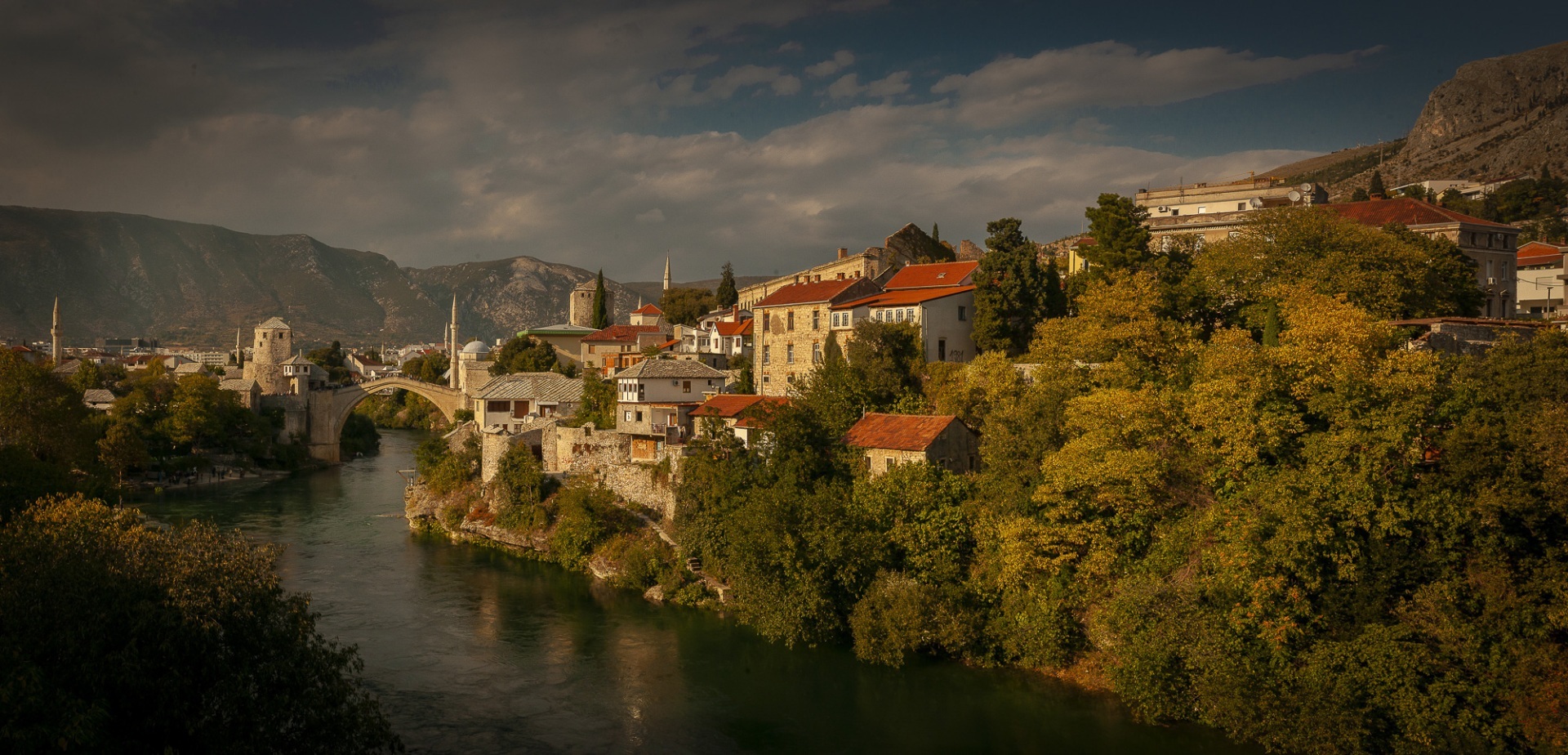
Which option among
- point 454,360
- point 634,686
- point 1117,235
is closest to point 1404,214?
point 1117,235

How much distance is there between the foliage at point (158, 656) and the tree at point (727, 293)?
42.4 metres

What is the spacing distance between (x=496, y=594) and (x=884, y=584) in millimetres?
11951

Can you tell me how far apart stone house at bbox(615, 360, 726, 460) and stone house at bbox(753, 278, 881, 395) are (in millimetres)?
2575

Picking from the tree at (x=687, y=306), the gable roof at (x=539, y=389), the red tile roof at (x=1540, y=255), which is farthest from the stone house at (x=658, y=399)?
the red tile roof at (x=1540, y=255)

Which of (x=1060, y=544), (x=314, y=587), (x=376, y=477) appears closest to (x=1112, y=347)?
(x=1060, y=544)

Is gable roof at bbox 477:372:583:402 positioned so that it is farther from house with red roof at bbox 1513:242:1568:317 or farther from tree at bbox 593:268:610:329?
house with red roof at bbox 1513:242:1568:317

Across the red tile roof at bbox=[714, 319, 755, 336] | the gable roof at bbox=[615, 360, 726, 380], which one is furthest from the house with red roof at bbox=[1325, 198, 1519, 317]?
the red tile roof at bbox=[714, 319, 755, 336]

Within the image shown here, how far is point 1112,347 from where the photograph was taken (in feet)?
81.7

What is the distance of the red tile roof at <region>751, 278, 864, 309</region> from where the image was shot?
115ft

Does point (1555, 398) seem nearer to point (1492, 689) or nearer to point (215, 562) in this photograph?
point (1492, 689)

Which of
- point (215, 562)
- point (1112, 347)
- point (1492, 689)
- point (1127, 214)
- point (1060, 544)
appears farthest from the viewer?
point (1127, 214)

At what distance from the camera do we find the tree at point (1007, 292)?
31.3 m

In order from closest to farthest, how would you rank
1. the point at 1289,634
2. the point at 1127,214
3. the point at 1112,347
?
the point at 1289,634, the point at 1112,347, the point at 1127,214

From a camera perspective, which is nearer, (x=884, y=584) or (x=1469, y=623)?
(x=1469, y=623)
